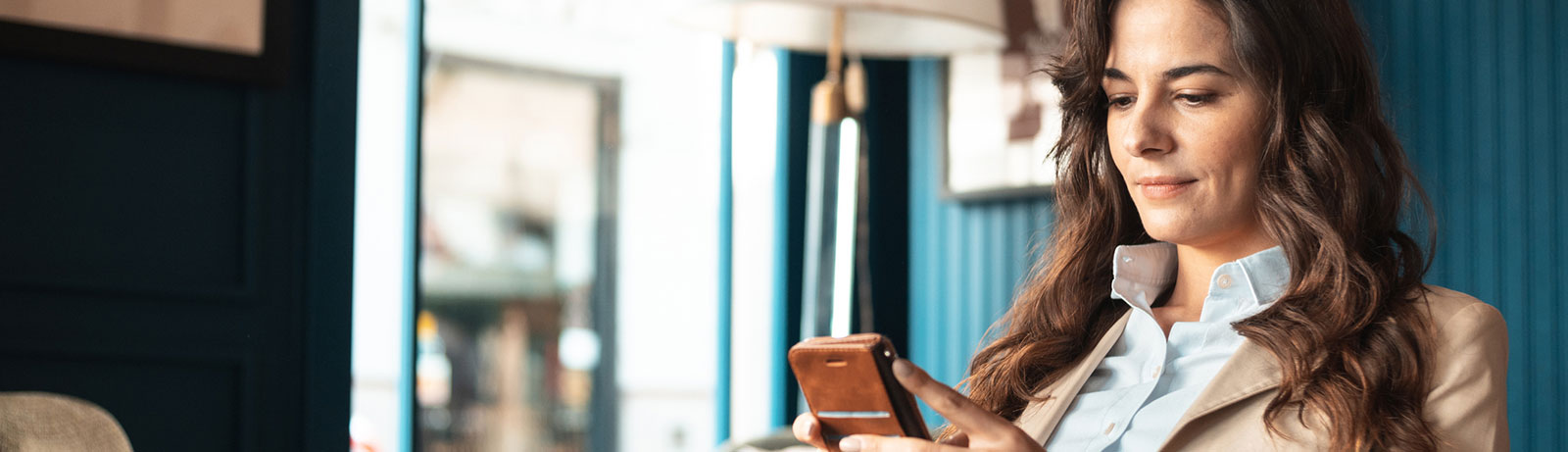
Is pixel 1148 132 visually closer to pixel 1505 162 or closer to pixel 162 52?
pixel 1505 162

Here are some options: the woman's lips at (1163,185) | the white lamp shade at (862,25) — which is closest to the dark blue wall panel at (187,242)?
the white lamp shade at (862,25)

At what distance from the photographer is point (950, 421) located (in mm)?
1190

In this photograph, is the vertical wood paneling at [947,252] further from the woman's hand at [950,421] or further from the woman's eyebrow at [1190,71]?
the woman's hand at [950,421]

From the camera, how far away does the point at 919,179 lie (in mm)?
3832

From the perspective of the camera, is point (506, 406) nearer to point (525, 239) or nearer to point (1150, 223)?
point (525, 239)

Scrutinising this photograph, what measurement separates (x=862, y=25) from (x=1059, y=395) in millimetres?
1537

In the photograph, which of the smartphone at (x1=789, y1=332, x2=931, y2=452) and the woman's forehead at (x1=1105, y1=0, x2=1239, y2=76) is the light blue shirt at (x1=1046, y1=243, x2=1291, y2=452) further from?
the smartphone at (x1=789, y1=332, x2=931, y2=452)

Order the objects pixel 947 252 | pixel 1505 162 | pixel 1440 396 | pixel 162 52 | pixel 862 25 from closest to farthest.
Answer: pixel 1440 396, pixel 1505 162, pixel 162 52, pixel 862 25, pixel 947 252

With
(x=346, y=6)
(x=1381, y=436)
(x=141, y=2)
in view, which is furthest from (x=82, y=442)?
(x=1381, y=436)

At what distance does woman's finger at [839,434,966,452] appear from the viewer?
3.81 ft

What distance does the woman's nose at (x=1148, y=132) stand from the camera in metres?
1.45

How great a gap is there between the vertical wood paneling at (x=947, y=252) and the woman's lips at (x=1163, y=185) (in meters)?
1.94

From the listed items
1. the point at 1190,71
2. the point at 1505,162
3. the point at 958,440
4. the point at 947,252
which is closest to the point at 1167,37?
the point at 1190,71

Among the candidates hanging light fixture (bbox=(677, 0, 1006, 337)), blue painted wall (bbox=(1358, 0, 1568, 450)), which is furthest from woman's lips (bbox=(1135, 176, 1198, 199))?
blue painted wall (bbox=(1358, 0, 1568, 450))
